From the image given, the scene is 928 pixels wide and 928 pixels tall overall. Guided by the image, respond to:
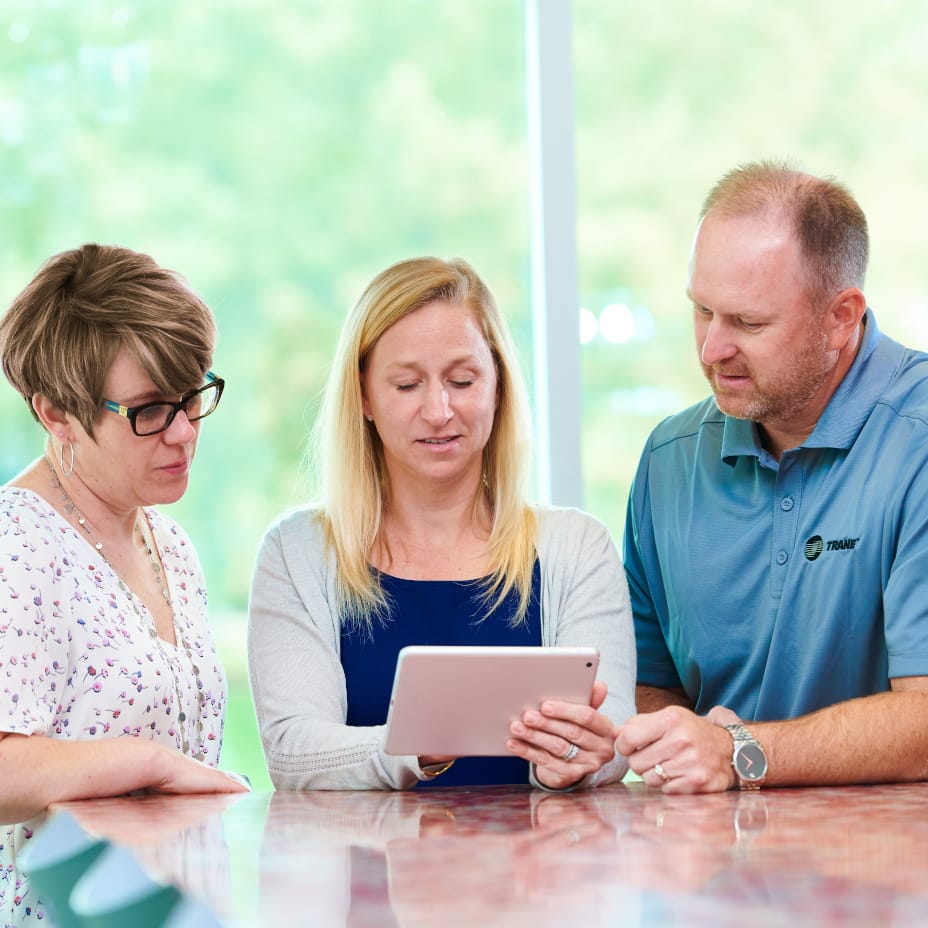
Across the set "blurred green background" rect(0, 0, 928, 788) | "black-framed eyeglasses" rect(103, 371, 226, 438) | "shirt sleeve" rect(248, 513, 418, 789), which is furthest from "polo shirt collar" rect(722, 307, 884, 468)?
"blurred green background" rect(0, 0, 928, 788)

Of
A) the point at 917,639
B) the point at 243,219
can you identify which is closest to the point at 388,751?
the point at 917,639

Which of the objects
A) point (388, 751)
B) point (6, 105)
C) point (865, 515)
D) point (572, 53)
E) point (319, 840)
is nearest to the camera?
point (319, 840)

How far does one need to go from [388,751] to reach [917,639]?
910 mm

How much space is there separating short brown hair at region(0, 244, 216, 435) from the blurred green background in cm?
168

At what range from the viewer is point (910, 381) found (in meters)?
2.41

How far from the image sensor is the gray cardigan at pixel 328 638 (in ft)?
6.72

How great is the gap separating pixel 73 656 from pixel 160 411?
42 centimetres

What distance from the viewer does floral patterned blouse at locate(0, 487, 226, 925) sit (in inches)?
74.9

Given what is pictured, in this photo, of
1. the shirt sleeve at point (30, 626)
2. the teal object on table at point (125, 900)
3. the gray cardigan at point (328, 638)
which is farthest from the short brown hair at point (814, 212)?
the teal object on table at point (125, 900)

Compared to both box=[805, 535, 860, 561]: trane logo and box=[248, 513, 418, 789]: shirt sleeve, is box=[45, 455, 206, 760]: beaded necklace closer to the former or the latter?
box=[248, 513, 418, 789]: shirt sleeve

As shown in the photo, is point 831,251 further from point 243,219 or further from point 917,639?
point 243,219

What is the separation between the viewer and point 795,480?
2.45m

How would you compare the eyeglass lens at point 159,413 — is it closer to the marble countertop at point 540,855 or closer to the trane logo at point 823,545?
the marble countertop at point 540,855

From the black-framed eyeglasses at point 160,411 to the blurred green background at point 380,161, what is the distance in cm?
168
